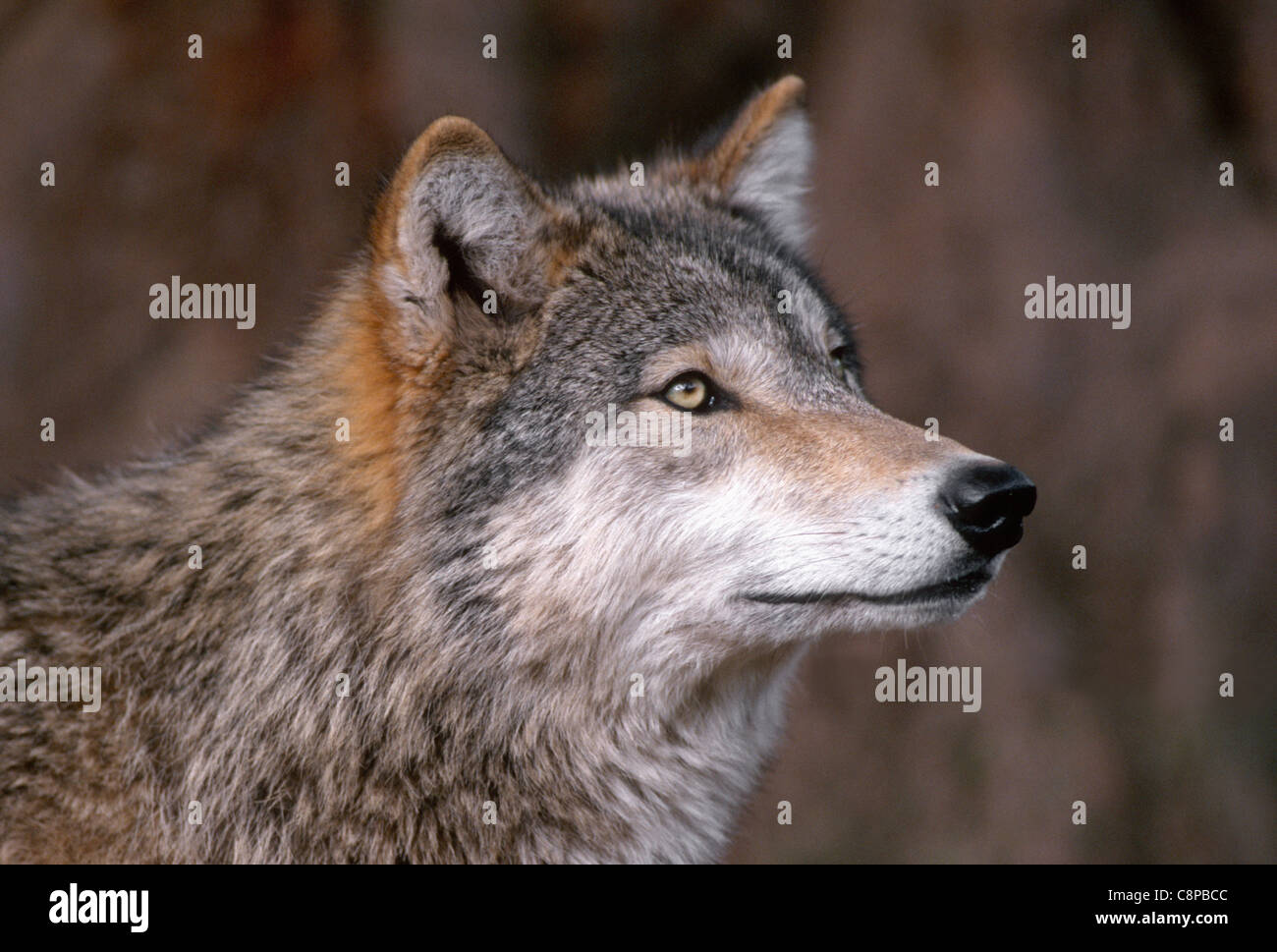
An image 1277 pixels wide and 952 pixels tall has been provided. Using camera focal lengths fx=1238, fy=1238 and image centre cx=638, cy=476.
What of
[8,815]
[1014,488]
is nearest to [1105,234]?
[1014,488]

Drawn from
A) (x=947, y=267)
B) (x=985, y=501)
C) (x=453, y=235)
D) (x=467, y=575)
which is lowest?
(x=467, y=575)

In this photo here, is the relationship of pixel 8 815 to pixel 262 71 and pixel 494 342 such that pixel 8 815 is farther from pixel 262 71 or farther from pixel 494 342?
pixel 262 71

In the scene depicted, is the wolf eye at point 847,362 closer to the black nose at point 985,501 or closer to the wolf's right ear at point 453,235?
the black nose at point 985,501

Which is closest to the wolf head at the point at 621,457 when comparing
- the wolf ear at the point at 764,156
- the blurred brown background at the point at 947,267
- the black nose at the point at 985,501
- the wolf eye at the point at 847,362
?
the black nose at the point at 985,501

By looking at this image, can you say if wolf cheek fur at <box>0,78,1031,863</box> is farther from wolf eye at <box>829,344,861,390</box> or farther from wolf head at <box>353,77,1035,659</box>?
wolf eye at <box>829,344,861,390</box>

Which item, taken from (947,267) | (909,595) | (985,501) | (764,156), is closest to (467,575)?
(909,595)

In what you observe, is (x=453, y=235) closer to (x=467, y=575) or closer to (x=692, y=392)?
(x=692, y=392)

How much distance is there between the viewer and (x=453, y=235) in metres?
3.75

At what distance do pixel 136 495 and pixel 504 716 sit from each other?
57.4 inches

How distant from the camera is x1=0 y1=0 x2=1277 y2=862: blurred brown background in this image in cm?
801

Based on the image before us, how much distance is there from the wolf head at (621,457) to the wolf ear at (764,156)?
119 cm

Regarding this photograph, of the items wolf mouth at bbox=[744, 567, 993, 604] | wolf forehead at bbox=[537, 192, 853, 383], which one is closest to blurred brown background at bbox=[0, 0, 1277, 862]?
wolf forehead at bbox=[537, 192, 853, 383]

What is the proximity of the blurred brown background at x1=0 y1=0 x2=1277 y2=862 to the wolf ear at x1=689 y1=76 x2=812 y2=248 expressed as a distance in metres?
2.83

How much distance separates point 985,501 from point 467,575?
60.6 inches
